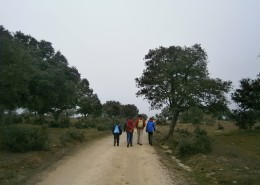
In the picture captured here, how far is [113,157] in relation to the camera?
1828 cm

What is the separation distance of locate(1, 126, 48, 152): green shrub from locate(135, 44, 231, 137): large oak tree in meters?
14.4

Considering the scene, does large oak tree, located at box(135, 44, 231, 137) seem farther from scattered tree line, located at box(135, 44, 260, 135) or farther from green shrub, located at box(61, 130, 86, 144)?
green shrub, located at box(61, 130, 86, 144)

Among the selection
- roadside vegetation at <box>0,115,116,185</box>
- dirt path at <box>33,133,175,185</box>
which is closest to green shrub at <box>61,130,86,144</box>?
roadside vegetation at <box>0,115,116,185</box>

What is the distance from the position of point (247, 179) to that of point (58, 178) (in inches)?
246

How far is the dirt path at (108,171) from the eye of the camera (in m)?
12.2

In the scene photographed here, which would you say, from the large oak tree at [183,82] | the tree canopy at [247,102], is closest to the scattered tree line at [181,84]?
the large oak tree at [183,82]

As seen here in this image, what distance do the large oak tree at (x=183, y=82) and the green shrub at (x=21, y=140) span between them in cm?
1435

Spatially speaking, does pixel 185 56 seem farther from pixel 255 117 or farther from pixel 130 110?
pixel 130 110

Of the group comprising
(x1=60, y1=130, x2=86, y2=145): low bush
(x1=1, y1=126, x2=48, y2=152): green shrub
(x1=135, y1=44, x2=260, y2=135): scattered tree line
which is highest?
(x1=135, y1=44, x2=260, y2=135): scattered tree line

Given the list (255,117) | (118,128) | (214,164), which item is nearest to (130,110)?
(255,117)

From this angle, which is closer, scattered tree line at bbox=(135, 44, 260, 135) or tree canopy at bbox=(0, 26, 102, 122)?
tree canopy at bbox=(0, 26, 102, 122)

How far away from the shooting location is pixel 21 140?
61.7ft

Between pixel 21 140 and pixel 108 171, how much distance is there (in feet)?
21.9

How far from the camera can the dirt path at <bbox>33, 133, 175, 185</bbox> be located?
1225cm
